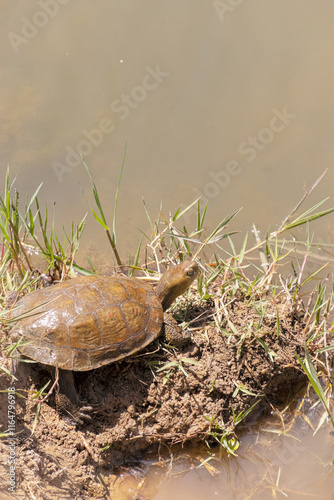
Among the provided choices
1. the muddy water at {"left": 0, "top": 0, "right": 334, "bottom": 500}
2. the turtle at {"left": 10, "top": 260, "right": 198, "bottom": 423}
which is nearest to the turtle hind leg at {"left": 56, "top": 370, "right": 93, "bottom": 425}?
the turtle at {"left": 10, "top": 260, "right": 198, "bottom": 423}

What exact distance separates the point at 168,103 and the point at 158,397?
360 cm

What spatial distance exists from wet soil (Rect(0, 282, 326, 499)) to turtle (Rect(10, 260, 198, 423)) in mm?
176

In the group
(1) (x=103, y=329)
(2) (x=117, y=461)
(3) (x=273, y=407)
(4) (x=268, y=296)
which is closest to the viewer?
(1) (x=103, y=329)

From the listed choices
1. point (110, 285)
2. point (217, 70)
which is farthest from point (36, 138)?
point (110, 285)

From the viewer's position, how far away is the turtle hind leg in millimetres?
3066

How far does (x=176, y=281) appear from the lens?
11.4 feet

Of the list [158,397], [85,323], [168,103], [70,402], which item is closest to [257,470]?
[158,397]

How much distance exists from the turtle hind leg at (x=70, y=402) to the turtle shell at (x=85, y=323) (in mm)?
150

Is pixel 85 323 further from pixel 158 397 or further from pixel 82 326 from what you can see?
pixel 158 397

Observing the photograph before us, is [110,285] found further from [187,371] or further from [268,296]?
[268,296]

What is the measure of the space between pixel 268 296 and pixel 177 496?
1677 millimetres

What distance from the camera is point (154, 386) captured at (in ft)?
10.7

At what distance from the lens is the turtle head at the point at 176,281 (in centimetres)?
346

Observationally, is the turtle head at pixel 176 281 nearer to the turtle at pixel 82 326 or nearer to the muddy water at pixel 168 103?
the turtle at pixel 82 326
